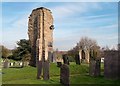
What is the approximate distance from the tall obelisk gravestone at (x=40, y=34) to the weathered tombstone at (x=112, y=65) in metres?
15.2

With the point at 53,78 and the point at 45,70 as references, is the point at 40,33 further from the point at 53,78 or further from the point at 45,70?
the point at 45,70

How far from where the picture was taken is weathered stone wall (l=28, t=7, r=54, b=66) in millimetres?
32031

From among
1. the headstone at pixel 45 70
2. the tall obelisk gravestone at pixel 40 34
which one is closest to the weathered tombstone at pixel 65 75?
the headstone at pixel 45 70

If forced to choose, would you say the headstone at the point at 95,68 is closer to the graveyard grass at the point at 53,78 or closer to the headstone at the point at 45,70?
the graveyard grass at the point at 53,78

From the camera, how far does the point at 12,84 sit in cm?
1305

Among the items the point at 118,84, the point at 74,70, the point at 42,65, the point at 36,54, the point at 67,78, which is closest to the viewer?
the point at 67,78

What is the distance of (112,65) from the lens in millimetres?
17094

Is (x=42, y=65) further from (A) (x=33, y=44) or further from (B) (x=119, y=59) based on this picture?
(A) (x=33, y=44)

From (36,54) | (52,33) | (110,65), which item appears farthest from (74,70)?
(52,33)

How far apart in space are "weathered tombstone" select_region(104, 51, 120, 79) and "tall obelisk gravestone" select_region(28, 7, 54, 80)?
49.9ft

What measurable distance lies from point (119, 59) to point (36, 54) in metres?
16.9

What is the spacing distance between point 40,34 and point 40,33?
14cm

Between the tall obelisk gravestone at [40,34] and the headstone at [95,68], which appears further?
the tall obelisk gravestone at [40,34]

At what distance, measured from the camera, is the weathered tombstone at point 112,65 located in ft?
55.1
